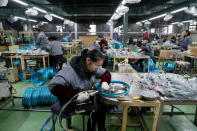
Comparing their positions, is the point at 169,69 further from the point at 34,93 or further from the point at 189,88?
the point at 34,93

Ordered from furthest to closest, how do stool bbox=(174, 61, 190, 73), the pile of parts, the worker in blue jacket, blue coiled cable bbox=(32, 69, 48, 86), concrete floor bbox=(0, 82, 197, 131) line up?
the worker in blue jacket → stool bbox=(174, 61, 190, 73) → blue coiled cable bbox=(32, 69, 48, 86) → concrete floor bbox=(0, 82, 197, 131) → the pile of parts

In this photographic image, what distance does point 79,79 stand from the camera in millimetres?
1555

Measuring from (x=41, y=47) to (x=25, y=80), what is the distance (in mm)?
1503

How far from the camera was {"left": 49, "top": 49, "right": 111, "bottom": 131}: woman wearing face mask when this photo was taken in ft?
4.45

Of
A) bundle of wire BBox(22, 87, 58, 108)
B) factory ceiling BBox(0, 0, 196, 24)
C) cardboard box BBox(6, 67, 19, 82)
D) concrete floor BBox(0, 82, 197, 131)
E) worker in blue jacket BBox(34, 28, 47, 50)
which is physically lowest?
concrete floor BBox(0, 82, 197, 131)

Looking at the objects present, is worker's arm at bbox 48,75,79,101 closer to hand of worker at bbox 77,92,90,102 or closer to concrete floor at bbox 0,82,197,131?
hand of worker at bbox 77,92,90,102

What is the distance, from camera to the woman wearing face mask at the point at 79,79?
4.45 feet

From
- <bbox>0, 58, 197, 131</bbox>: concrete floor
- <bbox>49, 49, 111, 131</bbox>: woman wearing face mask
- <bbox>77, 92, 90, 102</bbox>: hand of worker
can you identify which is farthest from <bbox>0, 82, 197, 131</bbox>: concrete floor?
<bbox>77, 92, 90, 102</bbox>: hand of worker

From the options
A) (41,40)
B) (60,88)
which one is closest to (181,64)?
(60,88)

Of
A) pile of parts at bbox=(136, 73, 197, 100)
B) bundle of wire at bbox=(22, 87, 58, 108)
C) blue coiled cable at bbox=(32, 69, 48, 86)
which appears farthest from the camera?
blue coiled cable at bbox=(32, 69, 48, 86)

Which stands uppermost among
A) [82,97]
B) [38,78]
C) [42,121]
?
[82,97]

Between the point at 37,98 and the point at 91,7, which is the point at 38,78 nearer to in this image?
the point at 37,98

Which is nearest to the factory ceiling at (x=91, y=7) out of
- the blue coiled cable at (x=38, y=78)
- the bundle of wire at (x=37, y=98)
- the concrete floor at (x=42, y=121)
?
the blue coiled cable at (x=38, y=78)

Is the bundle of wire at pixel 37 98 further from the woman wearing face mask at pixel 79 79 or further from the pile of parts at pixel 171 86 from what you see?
the pile of parts at pixel 171 86
